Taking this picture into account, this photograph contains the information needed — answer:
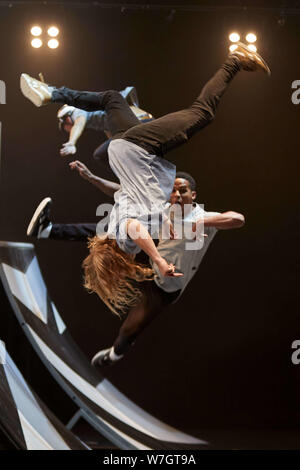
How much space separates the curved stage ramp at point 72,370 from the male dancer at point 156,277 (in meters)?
0.20

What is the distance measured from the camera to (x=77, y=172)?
450 centimetres

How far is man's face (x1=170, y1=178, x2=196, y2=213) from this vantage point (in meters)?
4.28

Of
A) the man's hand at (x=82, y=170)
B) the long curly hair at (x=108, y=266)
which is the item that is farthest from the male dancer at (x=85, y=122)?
the long curly hair at (x=108, y=266)

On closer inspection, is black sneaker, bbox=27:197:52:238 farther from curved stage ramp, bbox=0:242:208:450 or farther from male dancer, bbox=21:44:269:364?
male dancer, bbox=21:44:269:364

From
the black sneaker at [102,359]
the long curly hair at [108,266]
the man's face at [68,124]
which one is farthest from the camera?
the man's face at [68,124]

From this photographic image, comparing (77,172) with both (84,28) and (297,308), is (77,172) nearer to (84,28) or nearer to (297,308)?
(84,28)

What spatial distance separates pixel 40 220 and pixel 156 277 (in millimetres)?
1030

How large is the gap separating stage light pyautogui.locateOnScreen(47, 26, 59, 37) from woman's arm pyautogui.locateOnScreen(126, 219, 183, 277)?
7.54 feet

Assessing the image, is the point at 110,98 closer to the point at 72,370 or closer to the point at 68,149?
the point at 68,149

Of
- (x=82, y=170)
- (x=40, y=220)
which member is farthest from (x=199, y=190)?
(x=40, y=220)

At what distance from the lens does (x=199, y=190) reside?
4488 millimetres

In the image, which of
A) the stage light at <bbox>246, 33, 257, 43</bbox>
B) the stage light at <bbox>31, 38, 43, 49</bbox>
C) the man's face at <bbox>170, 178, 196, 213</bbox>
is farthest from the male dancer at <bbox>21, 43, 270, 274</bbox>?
the stage light at <bbox>31, 38, 43, 49</bbox>

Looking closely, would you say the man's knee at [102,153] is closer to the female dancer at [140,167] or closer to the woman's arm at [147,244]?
the female dancer at [140,167]

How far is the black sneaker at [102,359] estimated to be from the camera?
436 centimetres
